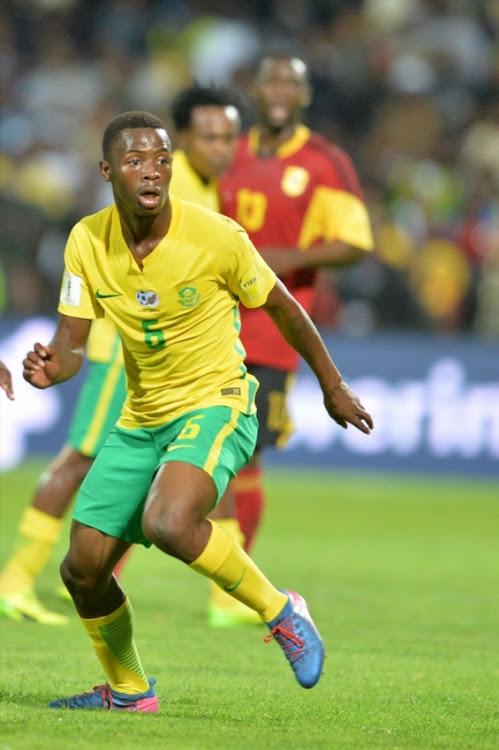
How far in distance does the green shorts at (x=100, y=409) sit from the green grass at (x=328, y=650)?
36.1 inches

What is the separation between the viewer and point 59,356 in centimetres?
498

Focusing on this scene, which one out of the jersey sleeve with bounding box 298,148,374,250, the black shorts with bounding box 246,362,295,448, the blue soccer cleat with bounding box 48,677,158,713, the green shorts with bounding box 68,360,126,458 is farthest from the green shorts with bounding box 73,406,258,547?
the jersey sleeve with bounding box 298,148,374,250

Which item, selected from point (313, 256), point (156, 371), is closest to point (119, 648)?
point (156, 371)

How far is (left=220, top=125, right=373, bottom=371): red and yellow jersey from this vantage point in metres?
7.83

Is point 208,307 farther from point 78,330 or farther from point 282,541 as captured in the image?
point 282,541

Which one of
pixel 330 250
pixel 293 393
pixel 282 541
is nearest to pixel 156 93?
pixel 293 393

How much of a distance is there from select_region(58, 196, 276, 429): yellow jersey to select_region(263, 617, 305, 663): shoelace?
2.48ft

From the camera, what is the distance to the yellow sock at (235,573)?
4629 millimetres

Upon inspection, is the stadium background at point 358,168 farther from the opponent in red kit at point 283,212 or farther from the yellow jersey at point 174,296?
the yellow jersey at point 174,296

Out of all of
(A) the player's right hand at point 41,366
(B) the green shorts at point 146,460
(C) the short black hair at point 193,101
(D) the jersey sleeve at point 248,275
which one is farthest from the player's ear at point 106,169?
(C) the short black hair at point 193,101

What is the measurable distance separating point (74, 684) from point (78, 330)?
→ 138cm

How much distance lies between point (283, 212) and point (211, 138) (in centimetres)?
83

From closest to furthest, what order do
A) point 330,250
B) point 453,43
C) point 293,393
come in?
point 330,250 < point 293,393 < point 453,43

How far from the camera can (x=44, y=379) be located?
4.93m
